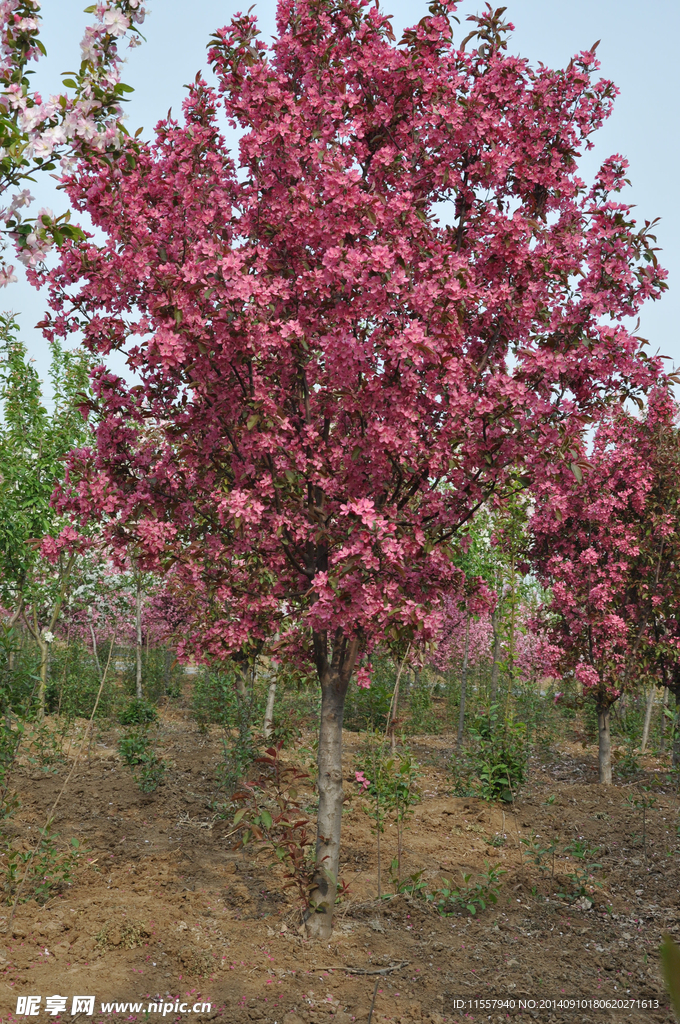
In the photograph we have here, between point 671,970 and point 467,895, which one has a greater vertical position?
point 671,970

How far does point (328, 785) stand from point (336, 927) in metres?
1.01

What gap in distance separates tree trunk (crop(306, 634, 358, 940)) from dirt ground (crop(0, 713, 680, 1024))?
7.8 inches

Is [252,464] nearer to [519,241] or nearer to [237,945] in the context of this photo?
[519,241]

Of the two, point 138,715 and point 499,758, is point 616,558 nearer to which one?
point 499,758

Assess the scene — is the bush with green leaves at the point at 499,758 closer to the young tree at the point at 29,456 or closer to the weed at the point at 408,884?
the weed at the point at 408,884

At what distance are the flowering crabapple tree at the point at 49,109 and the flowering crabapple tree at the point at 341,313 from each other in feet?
1.21

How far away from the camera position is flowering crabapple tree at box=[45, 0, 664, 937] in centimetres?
420

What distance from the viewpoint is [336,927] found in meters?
5.07

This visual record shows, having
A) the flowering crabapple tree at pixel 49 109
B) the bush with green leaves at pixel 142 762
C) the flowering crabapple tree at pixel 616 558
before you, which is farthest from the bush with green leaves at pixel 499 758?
the flowering crabapple tree at pixel 49 109

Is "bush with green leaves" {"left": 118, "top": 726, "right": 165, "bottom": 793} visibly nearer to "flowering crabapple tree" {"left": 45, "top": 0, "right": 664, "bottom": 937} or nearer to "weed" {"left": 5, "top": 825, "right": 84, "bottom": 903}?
"weed" {"left": 5, "top": 825, "right": 84, "bottom": 903}

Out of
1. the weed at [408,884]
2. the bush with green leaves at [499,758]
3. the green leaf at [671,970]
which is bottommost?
the weed at [408,884]

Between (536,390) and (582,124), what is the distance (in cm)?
174

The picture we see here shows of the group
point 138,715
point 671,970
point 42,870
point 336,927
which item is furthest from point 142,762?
point 671,970

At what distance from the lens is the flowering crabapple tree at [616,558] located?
9.55 metres
